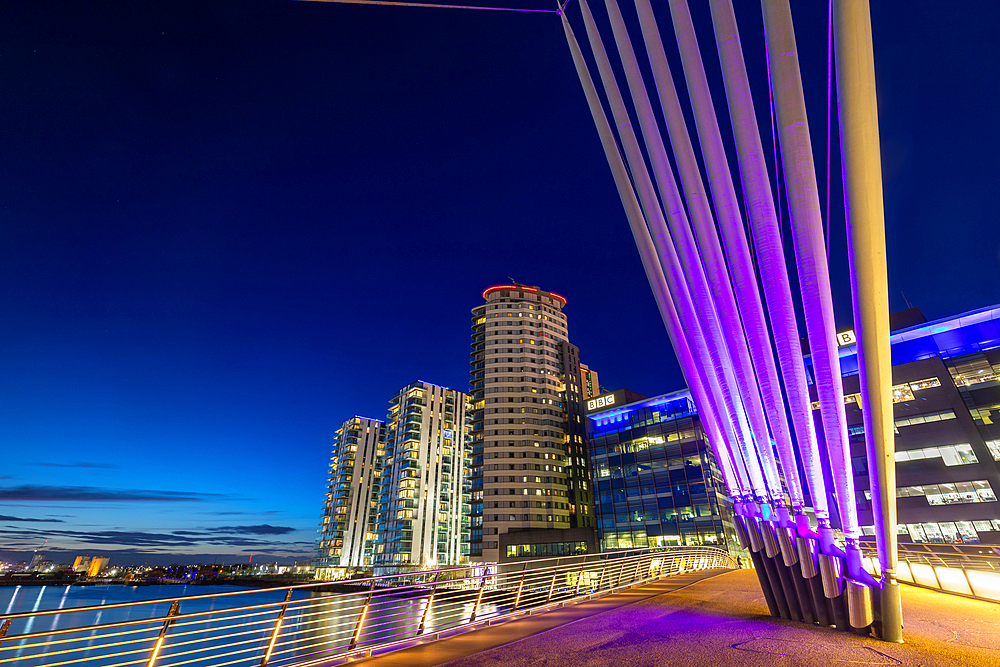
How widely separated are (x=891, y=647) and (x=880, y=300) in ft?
23.1

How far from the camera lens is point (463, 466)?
393ft

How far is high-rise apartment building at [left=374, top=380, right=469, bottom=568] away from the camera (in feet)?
339

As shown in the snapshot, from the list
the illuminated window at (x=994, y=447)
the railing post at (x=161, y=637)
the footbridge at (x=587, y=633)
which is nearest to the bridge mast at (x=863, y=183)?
the footbridge at (x=587, y=633)

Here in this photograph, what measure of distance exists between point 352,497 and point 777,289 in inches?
5365

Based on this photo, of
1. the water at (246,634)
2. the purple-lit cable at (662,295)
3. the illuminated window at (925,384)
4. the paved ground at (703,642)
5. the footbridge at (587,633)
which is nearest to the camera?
the water at (246,634)

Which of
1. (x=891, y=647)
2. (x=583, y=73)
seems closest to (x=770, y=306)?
(x=891, y=647)

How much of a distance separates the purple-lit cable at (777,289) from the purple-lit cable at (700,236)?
6.47 ft

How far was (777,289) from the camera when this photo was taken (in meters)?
12.2

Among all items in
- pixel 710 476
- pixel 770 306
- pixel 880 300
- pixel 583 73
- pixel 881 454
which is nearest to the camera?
pixel 880 300

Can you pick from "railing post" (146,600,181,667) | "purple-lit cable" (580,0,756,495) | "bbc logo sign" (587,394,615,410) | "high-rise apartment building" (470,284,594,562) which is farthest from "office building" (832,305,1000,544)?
"railing post" (146,600,181,667)

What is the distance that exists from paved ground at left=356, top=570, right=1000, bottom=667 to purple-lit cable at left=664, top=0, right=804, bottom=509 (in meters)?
3.82

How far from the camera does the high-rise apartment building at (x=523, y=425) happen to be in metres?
81.1

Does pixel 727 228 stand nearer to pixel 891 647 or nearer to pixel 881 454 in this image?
pixel 881 454

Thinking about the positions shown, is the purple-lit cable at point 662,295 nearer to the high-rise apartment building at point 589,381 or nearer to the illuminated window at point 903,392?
the illuminated window at point 903,392
